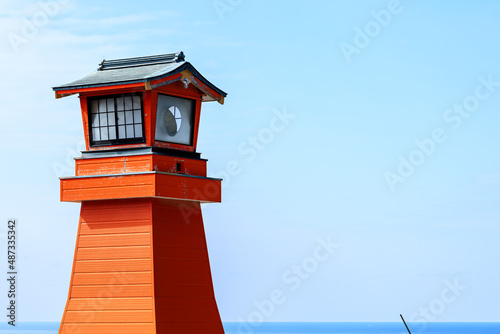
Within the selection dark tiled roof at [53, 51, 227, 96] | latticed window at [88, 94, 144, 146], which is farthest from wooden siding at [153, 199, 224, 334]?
dark tiled roof at [53, 51, 227, 96]

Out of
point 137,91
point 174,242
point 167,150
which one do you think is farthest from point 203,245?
point 137,91

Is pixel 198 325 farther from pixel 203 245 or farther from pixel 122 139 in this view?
pixel 122 139

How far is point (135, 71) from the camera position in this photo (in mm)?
28141

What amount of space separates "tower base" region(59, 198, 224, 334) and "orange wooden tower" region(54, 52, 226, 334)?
0.03 m

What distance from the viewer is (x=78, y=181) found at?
2750 cm

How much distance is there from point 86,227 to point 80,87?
3976 millimetres

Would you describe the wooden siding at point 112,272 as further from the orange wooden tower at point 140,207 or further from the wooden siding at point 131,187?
the wooden siding at point 131,187

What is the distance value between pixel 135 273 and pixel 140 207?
186 centimetres

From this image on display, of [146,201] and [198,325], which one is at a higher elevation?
[146,201]

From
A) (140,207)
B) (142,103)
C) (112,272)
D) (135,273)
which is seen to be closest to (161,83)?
(142,103)

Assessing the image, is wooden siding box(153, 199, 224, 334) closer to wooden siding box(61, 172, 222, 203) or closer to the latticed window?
wooden siding box(61, 172, 222, 203)

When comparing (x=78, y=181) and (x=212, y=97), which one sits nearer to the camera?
(x=78, y=181)

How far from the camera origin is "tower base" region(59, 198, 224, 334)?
26453mm

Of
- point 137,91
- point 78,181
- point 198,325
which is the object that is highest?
point 137,91
